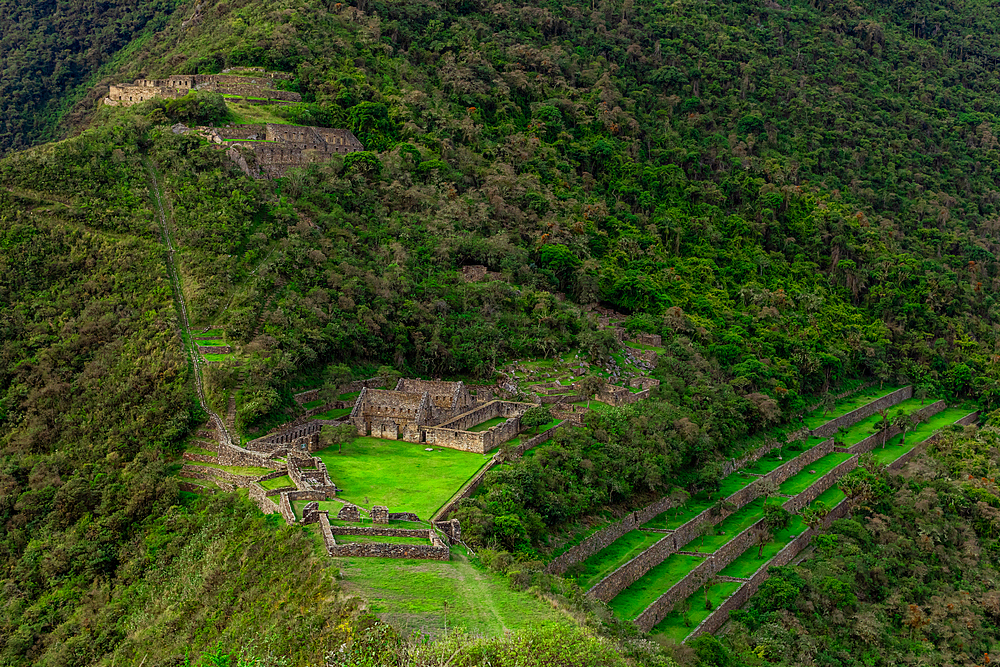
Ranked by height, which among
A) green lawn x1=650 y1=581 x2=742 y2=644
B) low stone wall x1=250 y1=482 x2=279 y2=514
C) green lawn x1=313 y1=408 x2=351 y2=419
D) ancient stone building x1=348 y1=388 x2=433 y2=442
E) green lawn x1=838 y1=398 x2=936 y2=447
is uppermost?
low stone wall x1=250 y1=482 x2=279 y2=514

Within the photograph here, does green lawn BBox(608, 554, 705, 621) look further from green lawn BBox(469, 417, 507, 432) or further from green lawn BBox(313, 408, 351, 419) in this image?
green lawn BBox(313, 408, 351, 419)

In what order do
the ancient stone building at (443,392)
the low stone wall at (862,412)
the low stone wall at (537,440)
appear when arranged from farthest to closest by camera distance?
the low stone wall at (862,412) < the ancient stone building at (443,392) < the low stone wall at (537,440)

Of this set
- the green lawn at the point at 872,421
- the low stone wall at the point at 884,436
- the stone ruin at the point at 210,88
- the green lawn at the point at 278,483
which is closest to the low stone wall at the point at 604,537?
the green lawn at the point at 278,483

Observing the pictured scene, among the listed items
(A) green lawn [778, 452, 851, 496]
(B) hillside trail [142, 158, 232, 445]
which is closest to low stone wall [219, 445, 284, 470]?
(B) hillside trail [142, 158, 232, 445]

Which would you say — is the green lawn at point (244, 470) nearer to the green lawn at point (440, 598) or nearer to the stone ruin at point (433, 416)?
the stone ruin at point (433, 416)

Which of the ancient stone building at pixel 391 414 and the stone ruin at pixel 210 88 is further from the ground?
the stone ruin at pixel 210 88

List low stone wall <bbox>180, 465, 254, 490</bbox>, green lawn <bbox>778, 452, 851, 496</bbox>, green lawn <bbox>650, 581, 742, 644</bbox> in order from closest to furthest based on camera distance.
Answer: low stone wall <bbox>180, 465, 254, 490</bbox> → green lawn <bbox>650, 581, 742, 644</bbox> → green lawn <bbox>778, 452, 851, 496</bbox>

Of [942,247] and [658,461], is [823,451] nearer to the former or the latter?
[658,461]
